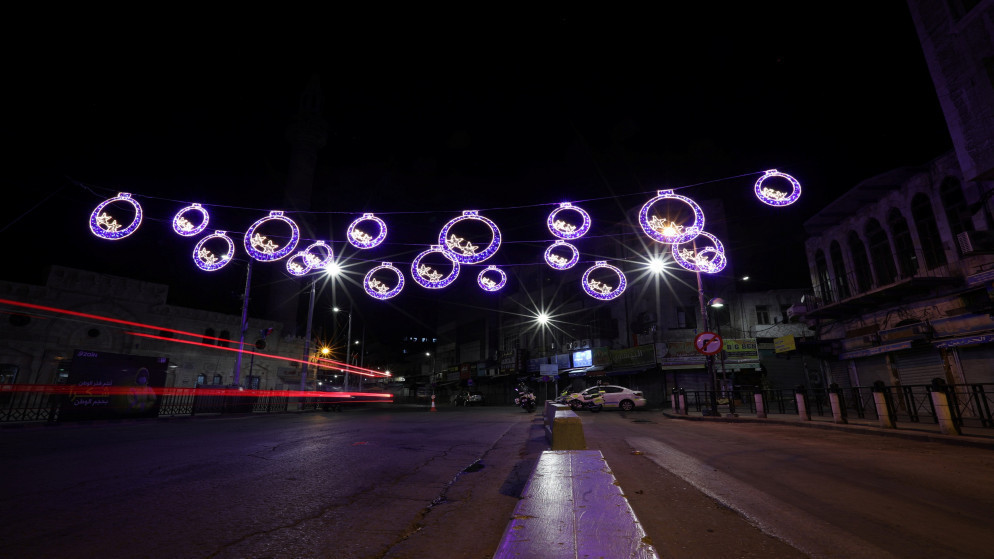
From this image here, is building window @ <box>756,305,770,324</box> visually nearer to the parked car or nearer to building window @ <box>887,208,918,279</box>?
the parked car

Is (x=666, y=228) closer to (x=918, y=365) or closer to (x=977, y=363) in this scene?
(x=977, y=363)

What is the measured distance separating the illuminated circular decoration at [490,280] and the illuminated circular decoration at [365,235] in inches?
238

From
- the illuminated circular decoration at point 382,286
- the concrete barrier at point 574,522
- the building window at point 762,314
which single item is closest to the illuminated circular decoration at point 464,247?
the illuminated circular decoration at point 382,286

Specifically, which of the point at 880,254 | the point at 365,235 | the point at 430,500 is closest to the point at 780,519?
the point at 430,500

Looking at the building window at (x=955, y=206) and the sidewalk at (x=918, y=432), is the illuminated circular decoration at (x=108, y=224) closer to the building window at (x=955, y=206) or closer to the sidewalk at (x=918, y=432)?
the sidewalk at (x=918, y=432)

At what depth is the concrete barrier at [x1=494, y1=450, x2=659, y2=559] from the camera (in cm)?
203

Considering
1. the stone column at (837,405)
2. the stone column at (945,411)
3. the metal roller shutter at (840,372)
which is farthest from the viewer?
the metal roller shutter at (840,372)

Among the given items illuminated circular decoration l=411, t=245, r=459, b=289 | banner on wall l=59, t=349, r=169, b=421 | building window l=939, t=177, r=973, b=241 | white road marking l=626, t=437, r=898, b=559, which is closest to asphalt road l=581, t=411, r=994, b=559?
white road marking l=626, t=437, r=898, b=559

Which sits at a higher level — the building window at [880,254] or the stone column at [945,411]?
the building window at [880,254]

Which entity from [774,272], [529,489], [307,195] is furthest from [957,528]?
[307,195]

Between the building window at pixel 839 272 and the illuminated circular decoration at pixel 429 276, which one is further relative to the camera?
the building window at pixel 839 272

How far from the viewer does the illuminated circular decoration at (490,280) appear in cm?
2081

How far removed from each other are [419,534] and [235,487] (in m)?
2.77

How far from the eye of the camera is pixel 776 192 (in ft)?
42.5
